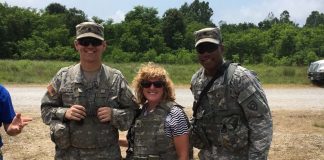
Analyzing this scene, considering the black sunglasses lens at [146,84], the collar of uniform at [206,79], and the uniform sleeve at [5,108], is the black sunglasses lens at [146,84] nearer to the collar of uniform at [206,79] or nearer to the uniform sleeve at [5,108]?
the collar of uniform at [206,79]

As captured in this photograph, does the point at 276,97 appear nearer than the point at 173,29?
Yes

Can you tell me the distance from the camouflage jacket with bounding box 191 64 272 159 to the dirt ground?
2.97 m

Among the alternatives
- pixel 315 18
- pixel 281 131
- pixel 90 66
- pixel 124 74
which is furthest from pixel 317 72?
pixel 315 18

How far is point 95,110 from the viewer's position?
11.1ft

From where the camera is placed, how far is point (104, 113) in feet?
10.8

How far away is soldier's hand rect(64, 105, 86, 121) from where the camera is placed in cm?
326

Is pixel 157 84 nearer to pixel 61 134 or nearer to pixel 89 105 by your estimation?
pixel 89 105

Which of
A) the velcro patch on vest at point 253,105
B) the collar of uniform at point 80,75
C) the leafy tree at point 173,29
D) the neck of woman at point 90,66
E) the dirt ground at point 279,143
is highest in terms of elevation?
the leafy tree at point 173,29

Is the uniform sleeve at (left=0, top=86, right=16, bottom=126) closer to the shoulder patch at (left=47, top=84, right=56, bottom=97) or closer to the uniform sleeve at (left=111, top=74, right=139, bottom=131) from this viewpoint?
the shoulder patch at (left=47, top=84, right=56, bottom=97)

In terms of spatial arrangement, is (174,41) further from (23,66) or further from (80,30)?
(80,30)

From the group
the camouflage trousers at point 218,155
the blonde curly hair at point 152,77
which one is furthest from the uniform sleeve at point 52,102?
the camouflage trousers at point 218,155

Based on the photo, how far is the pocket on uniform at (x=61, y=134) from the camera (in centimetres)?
332

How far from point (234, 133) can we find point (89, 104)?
104 centimetres

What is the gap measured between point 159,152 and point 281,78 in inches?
676
